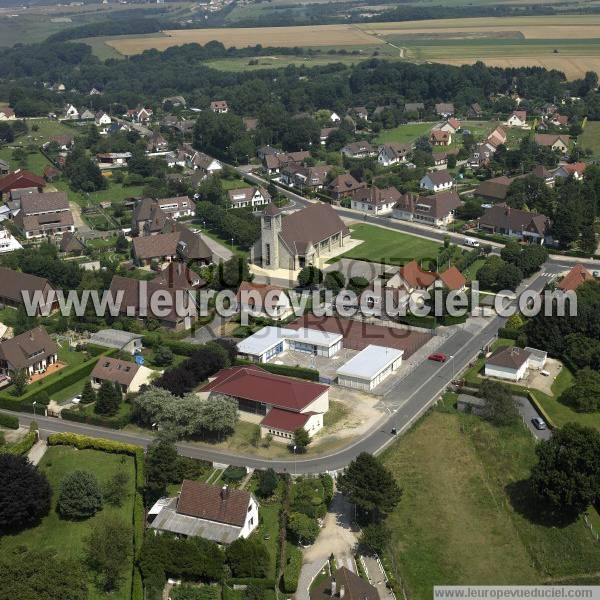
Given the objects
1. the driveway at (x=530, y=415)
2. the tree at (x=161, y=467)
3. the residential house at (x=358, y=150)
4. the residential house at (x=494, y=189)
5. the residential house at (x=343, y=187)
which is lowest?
the residential house at (x=358, y=150)

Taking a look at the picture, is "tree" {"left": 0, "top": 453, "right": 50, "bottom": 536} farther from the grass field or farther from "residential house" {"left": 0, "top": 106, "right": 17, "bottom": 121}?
"residential house" {"left": 0, "top": 106, "right": 17, "bottom": 121}

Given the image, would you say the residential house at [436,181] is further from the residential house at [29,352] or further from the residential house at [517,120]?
the residential house at [29,352]

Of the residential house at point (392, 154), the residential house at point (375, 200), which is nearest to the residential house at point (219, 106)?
the residential house at point (392, 154)

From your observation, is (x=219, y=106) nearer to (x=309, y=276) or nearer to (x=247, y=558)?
(x=309, y=276)

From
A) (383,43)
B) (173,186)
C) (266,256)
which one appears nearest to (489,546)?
(266,256)

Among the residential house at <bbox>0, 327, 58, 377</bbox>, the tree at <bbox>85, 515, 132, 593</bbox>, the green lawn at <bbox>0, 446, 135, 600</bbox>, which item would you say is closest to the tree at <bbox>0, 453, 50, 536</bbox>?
the green lawn at <bbox>0, 446, 135, 600</bbox>

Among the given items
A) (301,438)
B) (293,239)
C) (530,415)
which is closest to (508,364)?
(530,415)

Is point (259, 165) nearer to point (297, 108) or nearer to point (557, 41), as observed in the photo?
point (297, 108)
